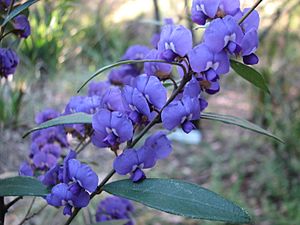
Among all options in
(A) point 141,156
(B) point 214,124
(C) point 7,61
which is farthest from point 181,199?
(B) point 214,124

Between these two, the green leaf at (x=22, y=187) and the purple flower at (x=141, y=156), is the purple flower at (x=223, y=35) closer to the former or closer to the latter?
the purple flower at (x=141, y=156)

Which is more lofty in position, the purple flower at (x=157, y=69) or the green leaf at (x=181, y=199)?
the purple flower at (x=157, y=69)

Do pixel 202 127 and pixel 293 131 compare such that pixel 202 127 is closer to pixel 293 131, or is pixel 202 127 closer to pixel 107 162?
pixel 107 162

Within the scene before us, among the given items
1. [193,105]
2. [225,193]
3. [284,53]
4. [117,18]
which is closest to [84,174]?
[193,105]

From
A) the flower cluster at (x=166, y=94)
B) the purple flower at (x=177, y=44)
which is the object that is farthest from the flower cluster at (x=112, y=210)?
the purple flower at (x=177, y=44)

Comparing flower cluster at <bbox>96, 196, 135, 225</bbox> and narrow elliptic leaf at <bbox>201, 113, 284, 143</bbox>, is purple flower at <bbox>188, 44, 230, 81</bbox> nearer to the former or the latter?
narrow elliptic leaf at <bbox>201, 113, 284, 143</bbox>

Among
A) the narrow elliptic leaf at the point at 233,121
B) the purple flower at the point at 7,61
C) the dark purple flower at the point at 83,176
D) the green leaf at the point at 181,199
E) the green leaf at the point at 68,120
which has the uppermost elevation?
the purple flower at the point at 7,61

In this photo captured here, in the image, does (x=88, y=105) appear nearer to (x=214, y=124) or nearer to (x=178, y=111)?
(x=178, y=111)
